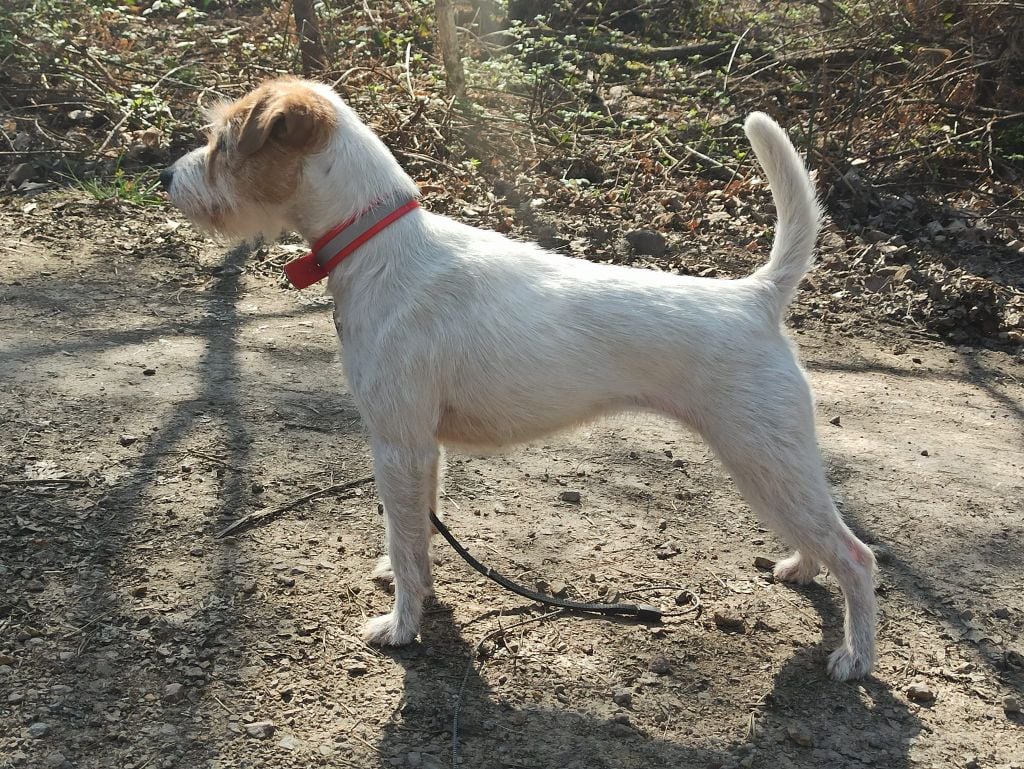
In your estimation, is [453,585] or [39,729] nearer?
[39,729]

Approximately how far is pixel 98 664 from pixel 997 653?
3.48 metres

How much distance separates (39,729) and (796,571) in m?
3.03

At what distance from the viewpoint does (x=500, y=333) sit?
3502 millimetres

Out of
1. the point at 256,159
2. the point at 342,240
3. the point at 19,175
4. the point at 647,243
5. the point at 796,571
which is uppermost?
the point at 256,159

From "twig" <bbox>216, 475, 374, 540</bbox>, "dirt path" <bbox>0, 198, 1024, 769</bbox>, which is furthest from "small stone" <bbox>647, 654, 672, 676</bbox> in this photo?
"twig" <bbox>216, 475, 374, 540</bbox>

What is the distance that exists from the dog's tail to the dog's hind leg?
1.30 feet

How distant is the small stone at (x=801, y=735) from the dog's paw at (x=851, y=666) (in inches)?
13.7

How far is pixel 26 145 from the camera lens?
27.6 feet

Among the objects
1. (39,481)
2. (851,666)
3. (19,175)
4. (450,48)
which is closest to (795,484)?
(851,666)

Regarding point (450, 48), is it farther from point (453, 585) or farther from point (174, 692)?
point (174, 692)

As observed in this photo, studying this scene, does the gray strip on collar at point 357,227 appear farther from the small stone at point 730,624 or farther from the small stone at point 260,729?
the small stone at point 730,624

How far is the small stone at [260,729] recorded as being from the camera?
10.5 ft

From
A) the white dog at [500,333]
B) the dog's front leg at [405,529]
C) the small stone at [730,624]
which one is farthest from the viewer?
the small stone at [730,624]

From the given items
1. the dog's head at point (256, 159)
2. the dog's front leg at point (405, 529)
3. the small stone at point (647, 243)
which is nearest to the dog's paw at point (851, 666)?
the dog's front leg at point (405, 529)
